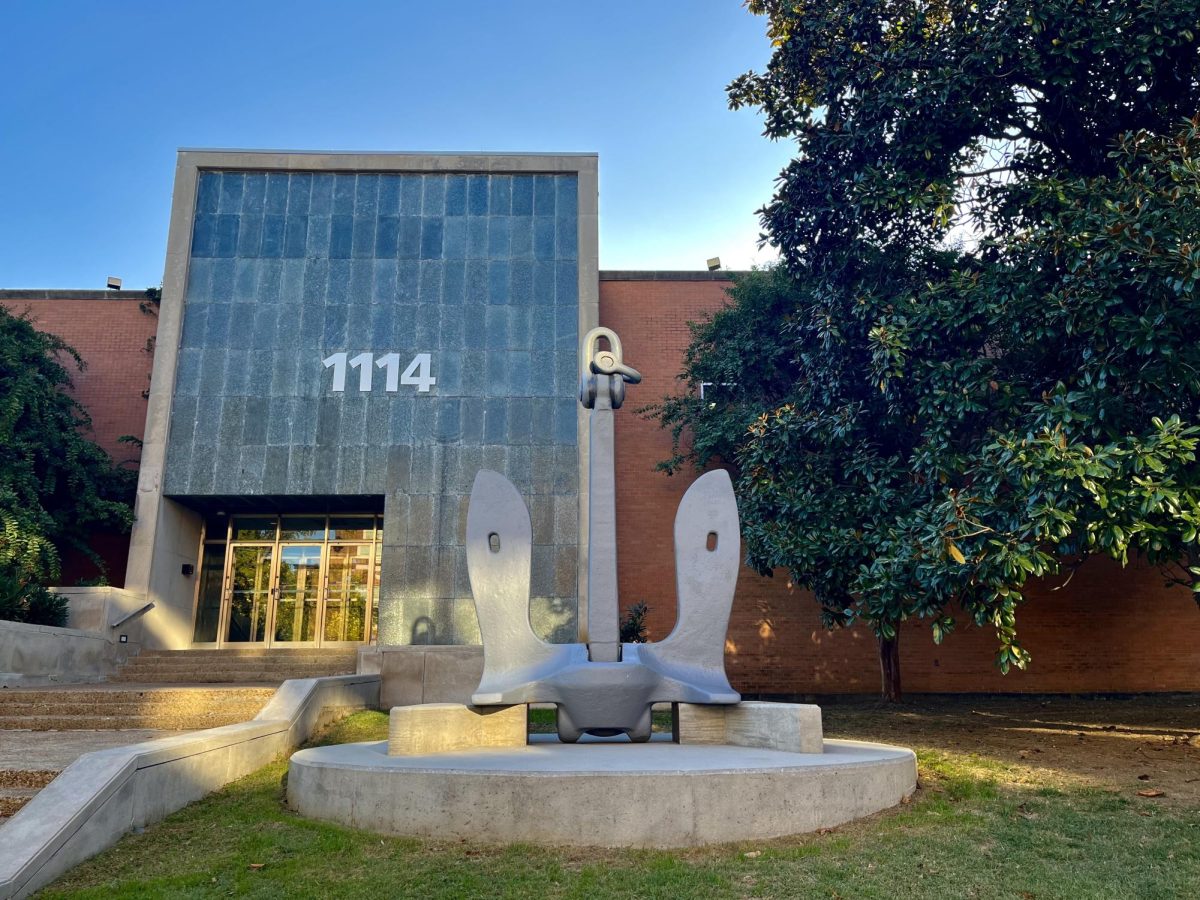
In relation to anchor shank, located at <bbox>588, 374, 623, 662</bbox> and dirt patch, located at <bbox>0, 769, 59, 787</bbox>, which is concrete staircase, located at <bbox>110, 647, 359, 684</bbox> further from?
dirt patch, located at <bbox>0, 769, 59, 787</bbox>

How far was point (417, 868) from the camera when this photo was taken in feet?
14.3

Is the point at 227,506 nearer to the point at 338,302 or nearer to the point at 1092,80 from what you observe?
the point at 338,302

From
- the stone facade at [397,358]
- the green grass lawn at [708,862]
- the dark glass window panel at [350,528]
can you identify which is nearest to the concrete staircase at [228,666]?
the stone facade at [397,358]

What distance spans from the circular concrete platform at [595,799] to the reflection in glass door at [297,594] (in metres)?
10.2

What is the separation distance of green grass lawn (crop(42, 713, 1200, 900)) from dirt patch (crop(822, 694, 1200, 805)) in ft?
4.15

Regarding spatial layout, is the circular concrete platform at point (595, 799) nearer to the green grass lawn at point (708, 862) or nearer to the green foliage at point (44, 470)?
the green grass lawn at point (708, 862)

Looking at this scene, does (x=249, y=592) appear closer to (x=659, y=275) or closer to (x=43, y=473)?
(x=43, y=473)

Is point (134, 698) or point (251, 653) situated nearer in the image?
point (134, 698)

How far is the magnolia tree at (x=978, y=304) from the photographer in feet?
23.5

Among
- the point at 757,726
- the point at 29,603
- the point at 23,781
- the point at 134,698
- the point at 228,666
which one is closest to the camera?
the point at 23,781

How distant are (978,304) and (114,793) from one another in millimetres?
8210

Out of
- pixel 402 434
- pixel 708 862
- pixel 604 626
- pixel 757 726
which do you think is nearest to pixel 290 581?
pixel 402 434

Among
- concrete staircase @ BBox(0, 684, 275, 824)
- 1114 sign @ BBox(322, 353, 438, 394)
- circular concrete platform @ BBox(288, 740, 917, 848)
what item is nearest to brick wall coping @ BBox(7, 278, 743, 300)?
1114 sign @ BBox(322, 353, 438, 394)

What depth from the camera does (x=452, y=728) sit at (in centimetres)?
638
